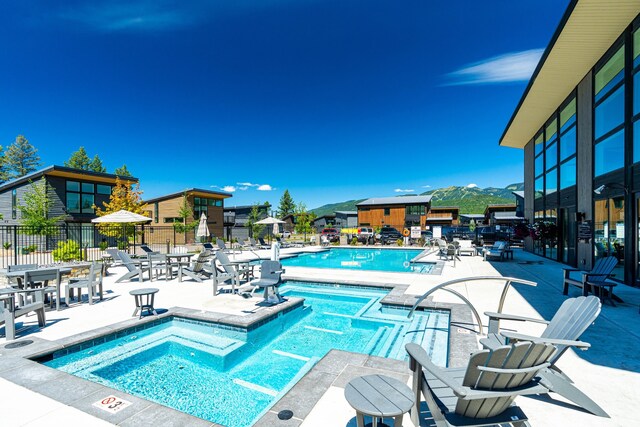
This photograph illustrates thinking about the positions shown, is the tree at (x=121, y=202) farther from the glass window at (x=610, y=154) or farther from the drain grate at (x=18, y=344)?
the glass window at (x=610, y=154)

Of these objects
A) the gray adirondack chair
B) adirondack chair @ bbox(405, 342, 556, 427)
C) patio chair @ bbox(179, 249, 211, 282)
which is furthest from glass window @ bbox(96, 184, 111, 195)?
adirondack chair @ bbox(405, 342, 556, 427)

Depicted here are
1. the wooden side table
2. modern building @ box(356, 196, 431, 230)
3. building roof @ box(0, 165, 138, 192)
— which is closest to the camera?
the wooden side table

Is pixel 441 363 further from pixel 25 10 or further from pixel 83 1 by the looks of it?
pixel 25 10

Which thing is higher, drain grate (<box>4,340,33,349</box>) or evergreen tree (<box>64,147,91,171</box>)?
evergreen tree (<box>64,147,91,171</box>)

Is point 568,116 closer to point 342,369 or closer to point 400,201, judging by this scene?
point 342,369

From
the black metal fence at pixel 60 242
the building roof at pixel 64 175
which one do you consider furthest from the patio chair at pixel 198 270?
the building roof at pixel 64 175

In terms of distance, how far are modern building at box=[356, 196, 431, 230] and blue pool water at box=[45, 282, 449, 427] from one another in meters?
36.5

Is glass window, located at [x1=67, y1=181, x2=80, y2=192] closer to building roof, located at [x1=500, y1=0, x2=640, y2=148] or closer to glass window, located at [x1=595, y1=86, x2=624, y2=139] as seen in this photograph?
building roof, located at [x1=500, y1=0, x2=640, y2=148]

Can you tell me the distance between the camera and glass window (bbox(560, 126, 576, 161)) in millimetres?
11914

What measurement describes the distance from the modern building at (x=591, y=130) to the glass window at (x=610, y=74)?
30 millimetres

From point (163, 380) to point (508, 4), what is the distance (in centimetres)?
1761

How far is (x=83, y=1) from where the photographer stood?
10148 millimetres

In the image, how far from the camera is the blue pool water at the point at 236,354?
3490mm

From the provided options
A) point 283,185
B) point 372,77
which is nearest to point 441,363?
point 372,77
